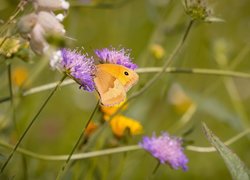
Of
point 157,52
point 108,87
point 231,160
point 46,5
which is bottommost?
point 231,160

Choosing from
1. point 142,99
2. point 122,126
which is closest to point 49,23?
point 122,126

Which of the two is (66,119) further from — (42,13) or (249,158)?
(42,13)

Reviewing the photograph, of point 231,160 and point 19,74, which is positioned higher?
point 19,74

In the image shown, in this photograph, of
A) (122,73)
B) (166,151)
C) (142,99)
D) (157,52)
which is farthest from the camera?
(142,99)

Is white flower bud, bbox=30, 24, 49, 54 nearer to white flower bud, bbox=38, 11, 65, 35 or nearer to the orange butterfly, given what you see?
white flower bud, bbox=38, 11, 65, 35

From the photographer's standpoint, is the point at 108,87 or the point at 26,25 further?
the point at 108,87

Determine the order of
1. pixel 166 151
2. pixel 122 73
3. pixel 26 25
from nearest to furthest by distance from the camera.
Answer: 1. pixel 26 25
2. pixel 122 73
3. pixel 166 151

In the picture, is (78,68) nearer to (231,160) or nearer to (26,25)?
(26,25)
